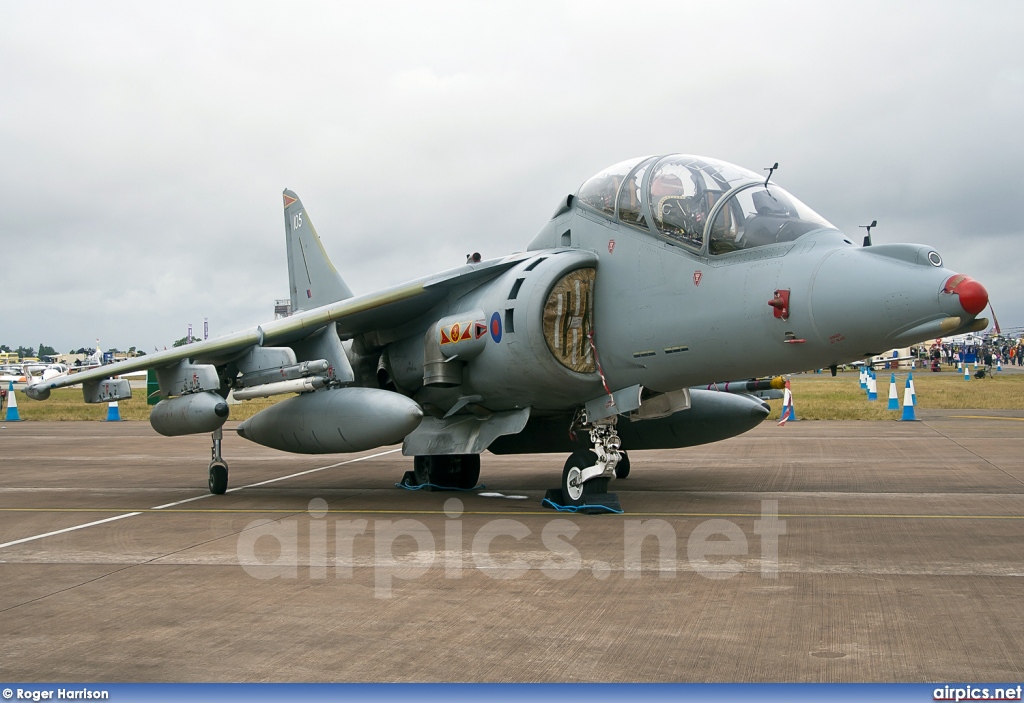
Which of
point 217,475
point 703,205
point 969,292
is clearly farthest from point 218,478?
point 969,292

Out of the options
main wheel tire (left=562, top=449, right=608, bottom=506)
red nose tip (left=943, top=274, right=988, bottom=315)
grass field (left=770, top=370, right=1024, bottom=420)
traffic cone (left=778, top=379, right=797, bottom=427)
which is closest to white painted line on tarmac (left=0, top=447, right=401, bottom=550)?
main wheel tire (left=562, top=449, right=608, bottom=506)

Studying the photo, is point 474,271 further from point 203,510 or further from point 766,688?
point 766,688

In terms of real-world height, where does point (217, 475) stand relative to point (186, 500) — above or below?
above

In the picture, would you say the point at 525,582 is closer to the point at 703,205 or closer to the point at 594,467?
the point at 594,467

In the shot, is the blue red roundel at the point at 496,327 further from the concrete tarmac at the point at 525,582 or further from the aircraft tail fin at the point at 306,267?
the aircraft tail fin at the point at 306,267

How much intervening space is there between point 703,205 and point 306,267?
7606mm

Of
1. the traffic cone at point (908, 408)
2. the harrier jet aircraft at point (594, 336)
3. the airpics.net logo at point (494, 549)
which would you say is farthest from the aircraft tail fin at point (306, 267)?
the traffic cone at point (908, 408)

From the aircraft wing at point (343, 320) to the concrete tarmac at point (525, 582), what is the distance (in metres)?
1.67

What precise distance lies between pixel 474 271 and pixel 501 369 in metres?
1.29

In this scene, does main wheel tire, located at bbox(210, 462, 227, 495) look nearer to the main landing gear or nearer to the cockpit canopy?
the main landing gear

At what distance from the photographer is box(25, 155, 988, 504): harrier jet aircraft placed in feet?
23.9

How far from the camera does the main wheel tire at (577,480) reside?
9.05 metres

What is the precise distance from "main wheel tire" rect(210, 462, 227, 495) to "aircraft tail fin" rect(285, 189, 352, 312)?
3272mm

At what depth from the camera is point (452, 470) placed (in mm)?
11492
